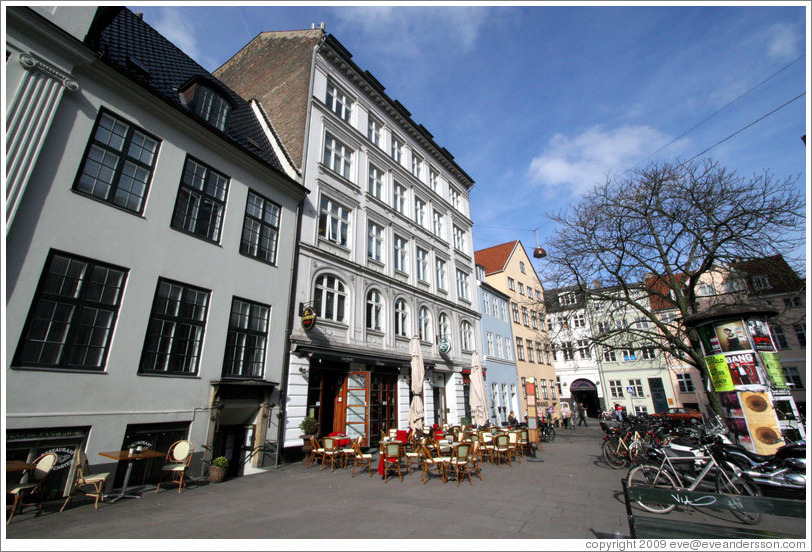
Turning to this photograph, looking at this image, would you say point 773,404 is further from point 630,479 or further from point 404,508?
point 404,508

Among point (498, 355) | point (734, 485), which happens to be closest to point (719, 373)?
point (734, 485)

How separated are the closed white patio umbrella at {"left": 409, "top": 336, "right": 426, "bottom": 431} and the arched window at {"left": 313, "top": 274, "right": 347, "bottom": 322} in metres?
3.36

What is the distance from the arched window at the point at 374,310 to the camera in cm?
1667

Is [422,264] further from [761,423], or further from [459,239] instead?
[761,423]

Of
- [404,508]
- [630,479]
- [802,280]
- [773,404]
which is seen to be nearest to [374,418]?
[404,508]

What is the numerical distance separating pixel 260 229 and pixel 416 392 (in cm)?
856

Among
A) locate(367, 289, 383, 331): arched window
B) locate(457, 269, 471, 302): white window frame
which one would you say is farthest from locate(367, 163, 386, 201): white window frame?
locate(457, 269, 471, 302): white window frame

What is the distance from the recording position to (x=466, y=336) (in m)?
24.3

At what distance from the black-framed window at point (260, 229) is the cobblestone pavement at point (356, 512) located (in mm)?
6732

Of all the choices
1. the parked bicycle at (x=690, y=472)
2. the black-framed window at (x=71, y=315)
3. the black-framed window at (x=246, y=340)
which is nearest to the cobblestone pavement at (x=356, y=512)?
the parked bicycle at (x=690, y=472)

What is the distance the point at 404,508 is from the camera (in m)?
6.45

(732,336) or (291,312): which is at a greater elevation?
(291,312)

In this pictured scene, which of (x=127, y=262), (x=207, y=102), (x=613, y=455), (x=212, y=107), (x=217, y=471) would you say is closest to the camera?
(x=127, y=262)

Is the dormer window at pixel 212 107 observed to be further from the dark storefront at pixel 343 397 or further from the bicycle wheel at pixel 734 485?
the bicycle wheel at pixel 734 485
